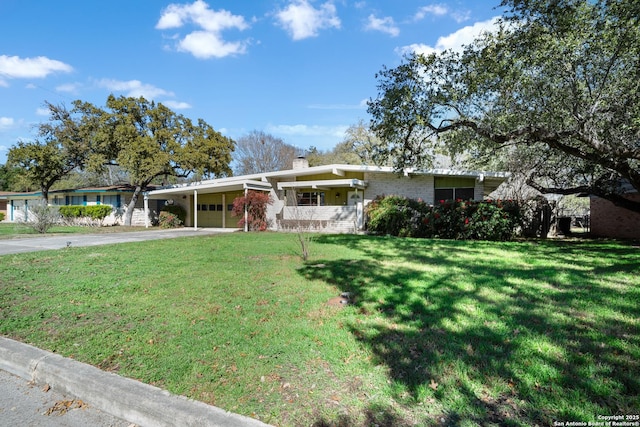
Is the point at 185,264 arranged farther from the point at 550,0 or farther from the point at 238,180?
the point at 238,180

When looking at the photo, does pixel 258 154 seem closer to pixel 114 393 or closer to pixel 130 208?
pixel 130 208

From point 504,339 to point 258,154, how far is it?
37564mm

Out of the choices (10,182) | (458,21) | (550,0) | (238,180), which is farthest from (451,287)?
(10,182)

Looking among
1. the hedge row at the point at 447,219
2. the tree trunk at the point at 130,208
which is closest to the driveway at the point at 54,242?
the hedge row at the point at 447,219

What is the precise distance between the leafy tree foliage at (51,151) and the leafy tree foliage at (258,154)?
16.6 metres

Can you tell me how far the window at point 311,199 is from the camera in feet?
59.6

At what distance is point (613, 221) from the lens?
16.1 meters

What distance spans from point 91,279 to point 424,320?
5.63 meters

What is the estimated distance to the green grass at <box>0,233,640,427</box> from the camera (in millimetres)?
2385

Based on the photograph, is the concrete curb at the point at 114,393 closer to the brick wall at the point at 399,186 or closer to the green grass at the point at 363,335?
the green grass at the point at 363,335

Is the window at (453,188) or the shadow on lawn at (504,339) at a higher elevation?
the window at (453,188)

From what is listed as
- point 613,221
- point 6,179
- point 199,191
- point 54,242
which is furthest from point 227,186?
point 6,179

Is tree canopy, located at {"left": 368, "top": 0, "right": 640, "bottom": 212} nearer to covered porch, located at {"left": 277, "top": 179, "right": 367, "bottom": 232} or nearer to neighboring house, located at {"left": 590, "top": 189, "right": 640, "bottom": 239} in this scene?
covered porch, located at {"left": 277, "top": 179, "right": 367, "bottom": 232}

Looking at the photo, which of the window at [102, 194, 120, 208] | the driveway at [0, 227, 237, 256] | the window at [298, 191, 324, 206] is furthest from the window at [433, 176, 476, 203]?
the window at [102, 194, 120, 208]
